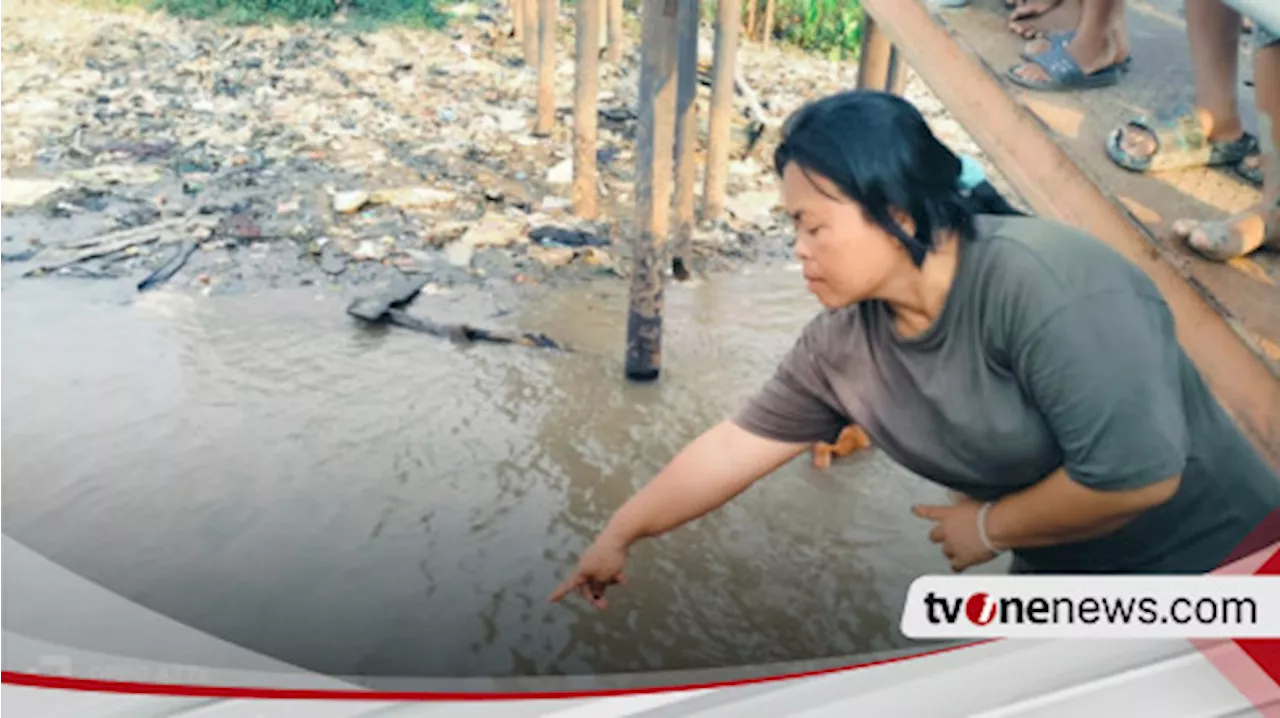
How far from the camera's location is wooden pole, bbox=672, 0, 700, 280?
2.14 meters

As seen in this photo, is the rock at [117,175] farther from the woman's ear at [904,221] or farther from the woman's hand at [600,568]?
the woman's ear at [904,221]

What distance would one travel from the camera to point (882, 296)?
2.20ft

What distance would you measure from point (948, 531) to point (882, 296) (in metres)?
0.23

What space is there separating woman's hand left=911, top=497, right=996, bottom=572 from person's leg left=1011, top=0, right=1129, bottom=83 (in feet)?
1.45

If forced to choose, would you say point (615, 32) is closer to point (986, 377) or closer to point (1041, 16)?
point (1041, 16)

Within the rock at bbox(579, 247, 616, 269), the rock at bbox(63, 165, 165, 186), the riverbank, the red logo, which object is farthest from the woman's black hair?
the rock at bbox(63, 165, 165, 186)

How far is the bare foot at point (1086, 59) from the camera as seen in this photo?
0.97 metres

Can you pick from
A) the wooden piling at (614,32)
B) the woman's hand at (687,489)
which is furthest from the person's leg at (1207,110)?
the wooden piling at (614,32)

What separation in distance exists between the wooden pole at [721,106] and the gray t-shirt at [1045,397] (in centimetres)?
192

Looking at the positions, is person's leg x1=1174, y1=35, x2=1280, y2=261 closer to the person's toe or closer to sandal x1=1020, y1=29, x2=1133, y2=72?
the person's toe

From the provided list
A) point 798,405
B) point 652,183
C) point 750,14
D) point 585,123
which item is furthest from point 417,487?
point 750,14

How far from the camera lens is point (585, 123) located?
2.71 metres

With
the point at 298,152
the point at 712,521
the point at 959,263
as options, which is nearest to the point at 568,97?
the point at 298,152

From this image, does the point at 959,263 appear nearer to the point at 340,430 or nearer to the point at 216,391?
the point at 340,430
